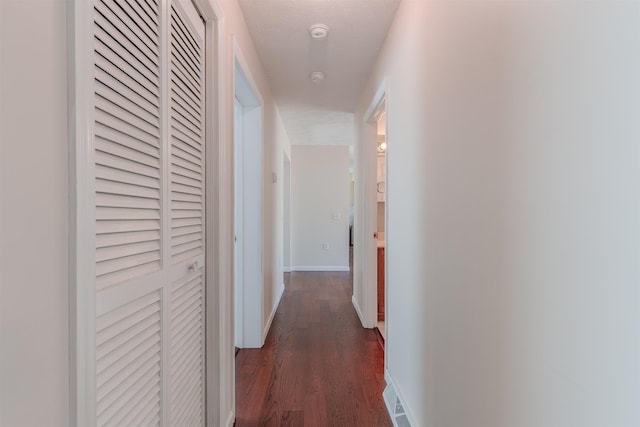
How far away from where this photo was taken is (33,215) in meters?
0.52

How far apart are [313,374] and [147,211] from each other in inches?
70.6

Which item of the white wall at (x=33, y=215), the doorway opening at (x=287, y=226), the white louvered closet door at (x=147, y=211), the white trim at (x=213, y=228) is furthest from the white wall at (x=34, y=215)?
the doorway opening at (x=287, y=226)

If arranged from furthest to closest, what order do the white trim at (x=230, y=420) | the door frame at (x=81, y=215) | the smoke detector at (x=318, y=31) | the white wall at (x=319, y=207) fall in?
the white wall at (x=319, y=207) → the smoke detector at (x=318, y=31) → the white trim at (x=230, y=420) → the door frame at (x=81, y=215)

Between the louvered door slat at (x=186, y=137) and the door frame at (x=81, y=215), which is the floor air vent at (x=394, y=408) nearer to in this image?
the louvered door slat at (x=186, y=137)

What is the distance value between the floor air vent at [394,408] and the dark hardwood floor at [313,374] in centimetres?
4

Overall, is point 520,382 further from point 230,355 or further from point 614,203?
point 230,355

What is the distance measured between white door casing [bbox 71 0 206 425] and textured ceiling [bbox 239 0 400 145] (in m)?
0.75

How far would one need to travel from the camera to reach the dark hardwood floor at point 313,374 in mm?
1811

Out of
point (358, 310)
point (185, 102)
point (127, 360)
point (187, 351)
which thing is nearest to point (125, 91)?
point (185, 102)

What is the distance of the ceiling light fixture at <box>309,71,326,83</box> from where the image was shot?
8.74 ft

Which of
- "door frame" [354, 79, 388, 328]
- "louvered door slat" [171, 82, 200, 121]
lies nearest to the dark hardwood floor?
"door frame" [354, 79, 388, 328]

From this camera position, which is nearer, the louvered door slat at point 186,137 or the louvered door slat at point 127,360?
the louvered door slat at point 127,360

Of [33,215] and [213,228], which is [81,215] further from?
[213,228]

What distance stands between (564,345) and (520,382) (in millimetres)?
198
